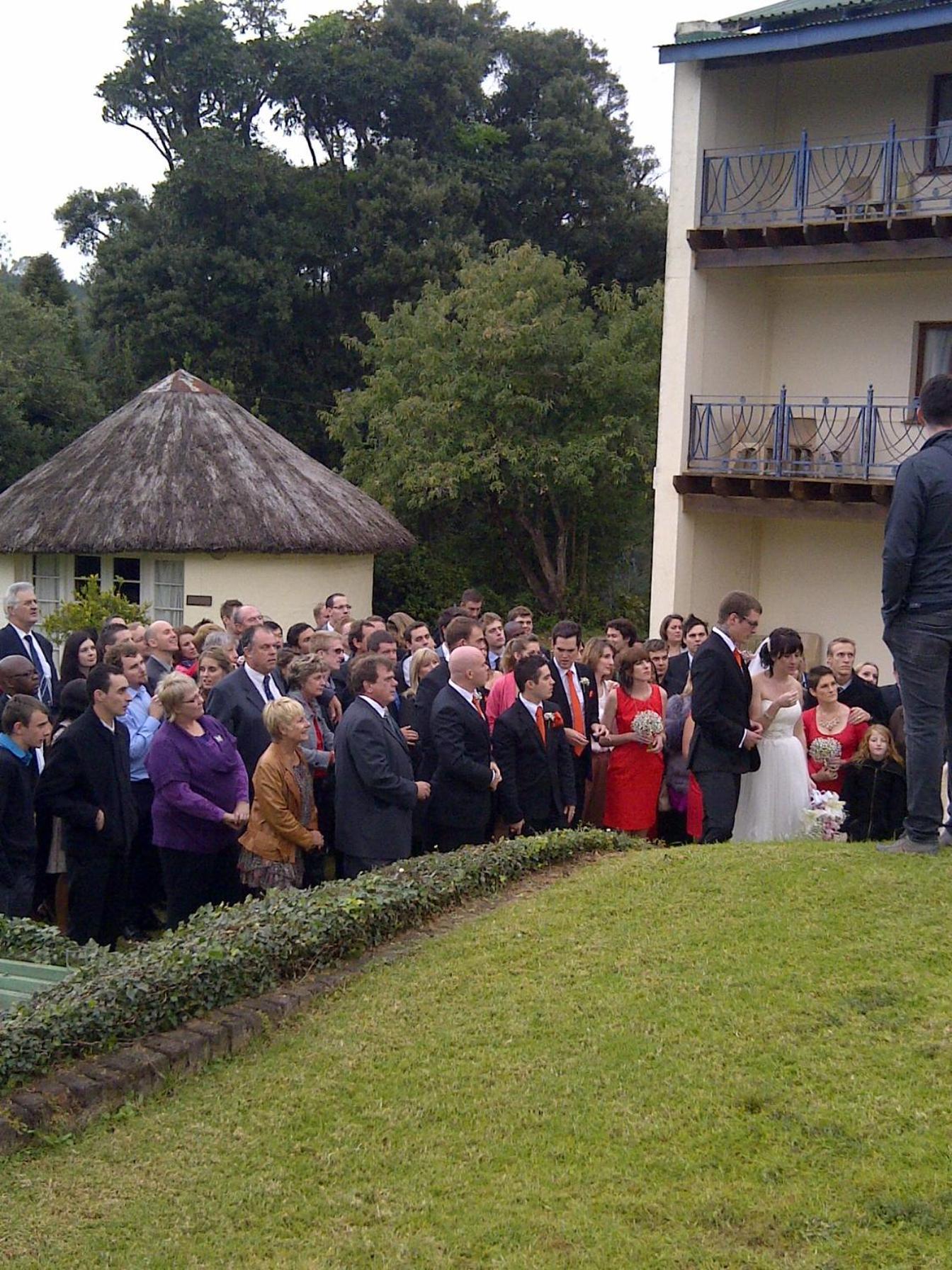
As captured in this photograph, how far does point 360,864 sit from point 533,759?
1763mm

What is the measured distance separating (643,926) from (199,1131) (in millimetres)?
2684

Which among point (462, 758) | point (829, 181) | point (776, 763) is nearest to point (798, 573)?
point (829, 181)

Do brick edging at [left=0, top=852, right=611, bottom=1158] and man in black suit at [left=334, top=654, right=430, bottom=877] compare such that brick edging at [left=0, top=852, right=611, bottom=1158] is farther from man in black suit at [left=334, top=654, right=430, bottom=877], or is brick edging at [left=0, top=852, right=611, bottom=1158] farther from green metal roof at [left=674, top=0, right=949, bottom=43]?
green metal roof at [left=674, top=0, right=949, bottom=43]

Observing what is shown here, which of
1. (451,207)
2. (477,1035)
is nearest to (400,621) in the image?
(477,1035)

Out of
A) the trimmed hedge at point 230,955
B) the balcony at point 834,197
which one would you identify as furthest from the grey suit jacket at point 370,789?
the balcony at point 834,197

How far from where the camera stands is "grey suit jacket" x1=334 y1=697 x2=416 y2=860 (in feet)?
29.3

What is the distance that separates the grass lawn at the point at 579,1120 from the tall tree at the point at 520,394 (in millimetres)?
20948

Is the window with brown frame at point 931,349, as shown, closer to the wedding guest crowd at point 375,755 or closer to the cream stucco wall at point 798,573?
the cream stucco wall at point 798,573

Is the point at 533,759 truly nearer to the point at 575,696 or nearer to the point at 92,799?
the point at 575,696

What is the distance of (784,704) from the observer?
982 centimetres

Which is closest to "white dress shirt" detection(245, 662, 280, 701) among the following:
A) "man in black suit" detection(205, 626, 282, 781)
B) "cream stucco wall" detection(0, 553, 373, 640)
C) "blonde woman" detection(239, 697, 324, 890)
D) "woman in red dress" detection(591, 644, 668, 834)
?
"man in black suit" detection(205, 626, 282, 781)

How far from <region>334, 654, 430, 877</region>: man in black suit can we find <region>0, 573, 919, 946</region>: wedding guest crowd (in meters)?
0.01

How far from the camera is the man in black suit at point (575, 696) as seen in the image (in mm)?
11109

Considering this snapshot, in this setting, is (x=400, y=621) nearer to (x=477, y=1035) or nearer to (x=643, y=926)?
(x=643, y=926)
